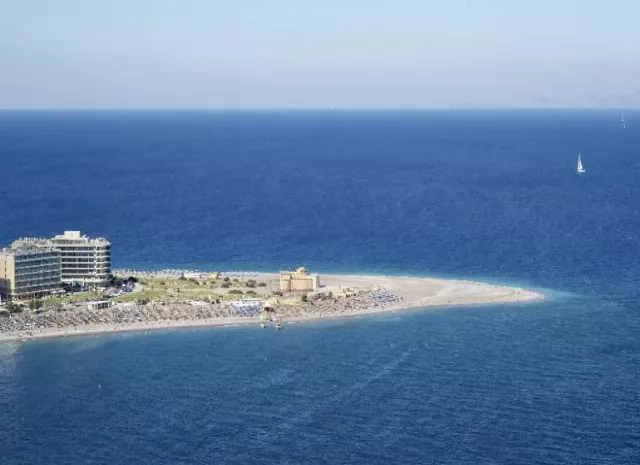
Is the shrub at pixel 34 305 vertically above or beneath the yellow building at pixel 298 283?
beneath

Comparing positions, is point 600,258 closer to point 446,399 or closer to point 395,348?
point 395,348

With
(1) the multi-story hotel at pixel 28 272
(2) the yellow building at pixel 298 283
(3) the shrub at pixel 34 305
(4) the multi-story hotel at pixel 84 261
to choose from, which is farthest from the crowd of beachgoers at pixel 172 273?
(3) the shrub at pixel 34 305

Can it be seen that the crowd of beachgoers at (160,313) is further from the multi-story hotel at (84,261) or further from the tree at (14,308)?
the multi-story hotel at (84,261)

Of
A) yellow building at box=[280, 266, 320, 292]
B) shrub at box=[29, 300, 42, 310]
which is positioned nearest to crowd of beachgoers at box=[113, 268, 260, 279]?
yellow building at box=[280, 266, 320, 292]

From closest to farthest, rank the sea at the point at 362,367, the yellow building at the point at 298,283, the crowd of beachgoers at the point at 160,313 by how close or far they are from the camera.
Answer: the sea at the point at 362,367 < the crowd of beachgoers at the point at 160,313 < the yellow building at the point at 298,283

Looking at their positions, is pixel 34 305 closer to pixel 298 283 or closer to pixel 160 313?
pixel 160 313
